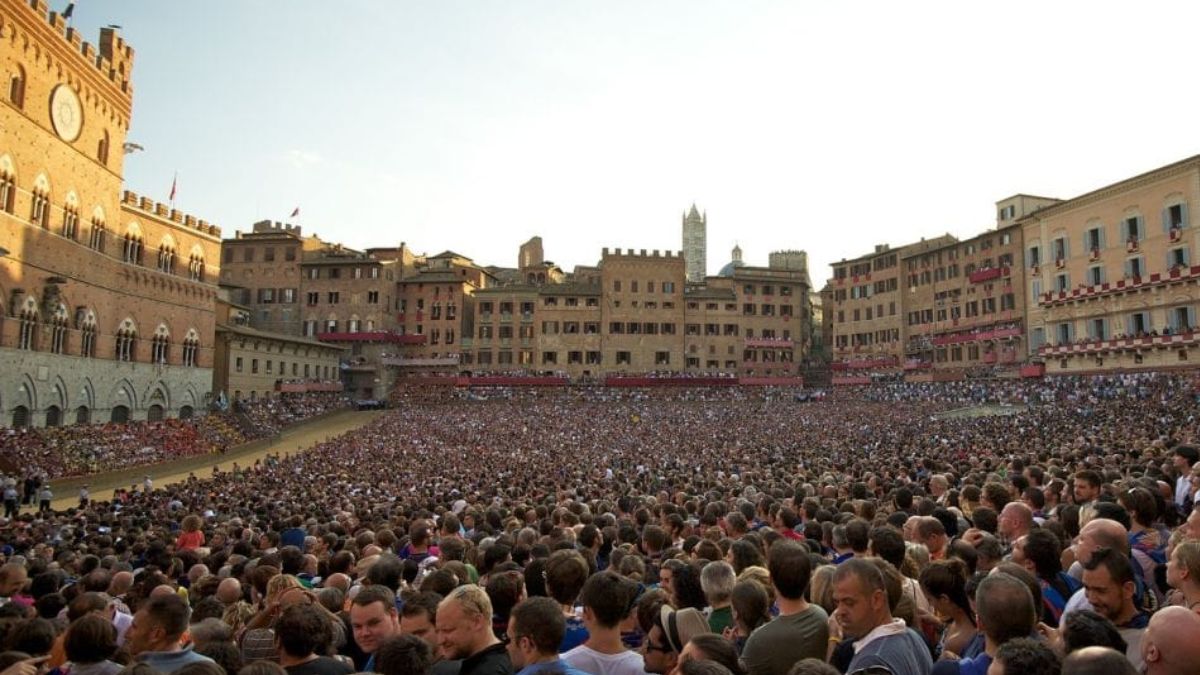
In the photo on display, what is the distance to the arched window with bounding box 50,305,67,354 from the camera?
39250 millimetres

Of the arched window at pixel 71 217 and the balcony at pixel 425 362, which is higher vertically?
the arched window at pixel 71 217

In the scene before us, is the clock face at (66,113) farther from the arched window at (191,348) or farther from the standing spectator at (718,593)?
the standing spectator at (718,593)

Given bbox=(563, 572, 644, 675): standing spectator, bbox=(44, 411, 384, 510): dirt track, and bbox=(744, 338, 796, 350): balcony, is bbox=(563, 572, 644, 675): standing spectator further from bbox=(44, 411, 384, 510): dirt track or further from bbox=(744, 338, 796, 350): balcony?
bbox=(744, 338, 796, 350): balcony

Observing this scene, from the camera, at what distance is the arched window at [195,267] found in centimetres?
5225

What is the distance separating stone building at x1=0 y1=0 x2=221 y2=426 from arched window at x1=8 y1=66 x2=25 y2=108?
2.3 inches

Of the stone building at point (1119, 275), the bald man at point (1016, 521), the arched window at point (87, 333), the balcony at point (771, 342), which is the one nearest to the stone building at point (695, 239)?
the balcony at point (771, 342)

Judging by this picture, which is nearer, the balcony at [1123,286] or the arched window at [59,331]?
the arched window at [59,331]

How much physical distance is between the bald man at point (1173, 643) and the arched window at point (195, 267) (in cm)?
5847

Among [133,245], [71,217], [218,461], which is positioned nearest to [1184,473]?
[218,461]

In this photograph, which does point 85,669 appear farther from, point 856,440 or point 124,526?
point 856,440

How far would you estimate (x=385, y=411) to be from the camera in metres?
63.9

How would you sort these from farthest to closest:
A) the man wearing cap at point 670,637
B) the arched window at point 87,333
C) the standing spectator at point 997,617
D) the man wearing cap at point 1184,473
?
the arched window at point 87,333 → the man wearing cap at point 1184,473 → the man wearing cap at point 670,637 → the standing spectator at point 997,617

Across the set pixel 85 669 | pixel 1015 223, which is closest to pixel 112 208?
pixel 85 669

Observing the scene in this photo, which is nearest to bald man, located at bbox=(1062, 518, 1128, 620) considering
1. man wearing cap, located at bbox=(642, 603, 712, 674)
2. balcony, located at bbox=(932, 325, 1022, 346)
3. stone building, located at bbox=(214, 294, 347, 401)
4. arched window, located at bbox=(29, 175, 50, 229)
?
man wearing cap, located at bbox=(642, 603, 712, 674)
